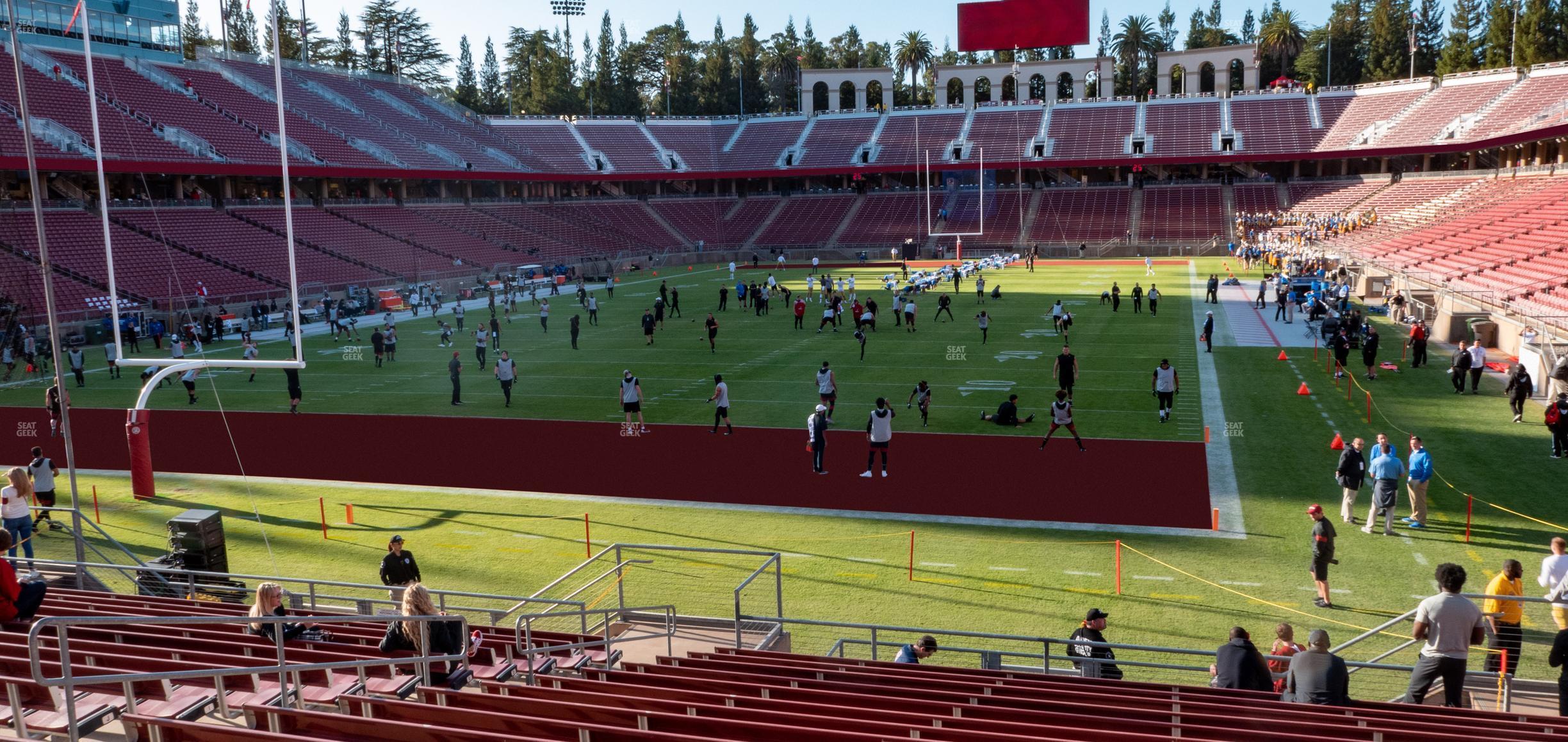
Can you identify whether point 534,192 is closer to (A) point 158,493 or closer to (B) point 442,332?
(B) point 442,332

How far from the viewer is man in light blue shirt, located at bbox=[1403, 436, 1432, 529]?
1378 cm

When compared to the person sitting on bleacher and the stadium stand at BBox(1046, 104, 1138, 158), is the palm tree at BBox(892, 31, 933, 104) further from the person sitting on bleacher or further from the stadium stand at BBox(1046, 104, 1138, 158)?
the person sitting on bleacher

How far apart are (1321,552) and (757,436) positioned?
1134 cm

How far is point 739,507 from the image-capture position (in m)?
16.2

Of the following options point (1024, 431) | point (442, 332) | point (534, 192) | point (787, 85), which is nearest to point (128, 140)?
point (442, 332)

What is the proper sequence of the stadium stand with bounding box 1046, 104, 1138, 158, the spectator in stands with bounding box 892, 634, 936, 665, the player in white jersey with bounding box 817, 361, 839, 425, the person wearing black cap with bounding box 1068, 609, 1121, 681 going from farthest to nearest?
the stadium stand with bounding box 1046, 104, 1138, 158
the player in white jersey with bounding box 817, 361, 839, 425
the spectator in stands with bounding box 892, 634, 936, 665
the person wearing black cap with bounding box 1068, 609, 1121, 681

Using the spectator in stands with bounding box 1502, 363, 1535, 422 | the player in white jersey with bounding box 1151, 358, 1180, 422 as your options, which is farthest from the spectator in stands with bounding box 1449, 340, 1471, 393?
the player in white jersey with bounding box 1151, 358, 1180, 422

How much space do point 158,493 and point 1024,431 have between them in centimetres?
1564

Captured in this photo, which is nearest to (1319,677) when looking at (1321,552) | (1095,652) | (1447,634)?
(1447,634)

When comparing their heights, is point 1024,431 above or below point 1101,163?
below

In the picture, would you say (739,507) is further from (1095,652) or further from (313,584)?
(1095,652)

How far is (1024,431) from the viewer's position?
20672 mm

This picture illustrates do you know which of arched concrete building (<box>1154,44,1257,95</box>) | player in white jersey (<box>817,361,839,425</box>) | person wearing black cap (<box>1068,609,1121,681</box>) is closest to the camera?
person wearing black cap (<box>1068,609,1121,681</box>)

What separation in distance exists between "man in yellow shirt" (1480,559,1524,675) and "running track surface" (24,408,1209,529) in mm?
4911
